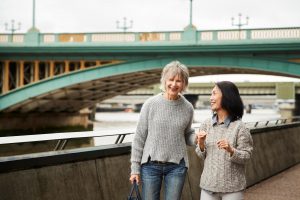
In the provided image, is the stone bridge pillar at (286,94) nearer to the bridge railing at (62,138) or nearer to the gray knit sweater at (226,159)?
the bridge railing at (62,138)

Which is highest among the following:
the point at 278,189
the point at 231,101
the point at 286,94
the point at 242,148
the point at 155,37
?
the point at 155,37

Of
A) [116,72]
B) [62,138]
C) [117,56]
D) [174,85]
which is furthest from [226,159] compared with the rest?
[117,56]

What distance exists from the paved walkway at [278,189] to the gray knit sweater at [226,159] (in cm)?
411

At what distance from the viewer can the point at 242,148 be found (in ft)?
11.1

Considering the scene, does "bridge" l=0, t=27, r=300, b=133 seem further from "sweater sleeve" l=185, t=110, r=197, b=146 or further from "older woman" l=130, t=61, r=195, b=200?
"older woman" l=130, t=61, r=195, b=200

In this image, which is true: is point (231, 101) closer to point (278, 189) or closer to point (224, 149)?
point (224, 149)

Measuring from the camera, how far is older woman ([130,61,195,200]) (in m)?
3.47

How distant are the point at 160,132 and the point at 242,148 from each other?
0.57m

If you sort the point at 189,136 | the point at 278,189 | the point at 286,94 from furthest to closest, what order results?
the point at 286,94, the point at 278,189, the point at 189,136

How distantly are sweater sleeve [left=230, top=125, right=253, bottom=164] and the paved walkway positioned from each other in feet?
13.5

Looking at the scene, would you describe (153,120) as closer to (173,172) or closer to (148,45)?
(173,172)

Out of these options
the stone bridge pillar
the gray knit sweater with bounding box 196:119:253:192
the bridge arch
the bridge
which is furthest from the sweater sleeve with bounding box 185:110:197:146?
the stone bridge pillar

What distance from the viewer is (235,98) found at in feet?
11.3

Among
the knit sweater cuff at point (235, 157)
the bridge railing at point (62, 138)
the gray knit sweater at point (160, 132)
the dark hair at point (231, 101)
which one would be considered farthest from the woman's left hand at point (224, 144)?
the bridge railing at point (62, 138)
